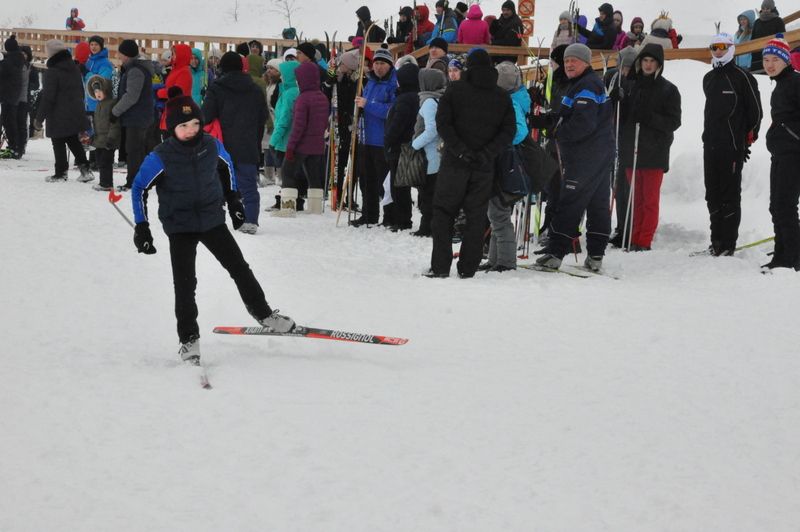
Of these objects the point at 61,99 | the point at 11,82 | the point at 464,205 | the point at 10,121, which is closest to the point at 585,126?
the point at 464,205

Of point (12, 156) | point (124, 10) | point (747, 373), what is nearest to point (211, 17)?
point (124, 10)

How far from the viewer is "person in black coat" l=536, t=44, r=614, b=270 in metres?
7.62

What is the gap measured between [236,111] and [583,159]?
11.8ft

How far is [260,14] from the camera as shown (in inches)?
1608

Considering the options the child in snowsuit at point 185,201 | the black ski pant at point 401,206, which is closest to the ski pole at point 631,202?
the black ski pant at point 401,206

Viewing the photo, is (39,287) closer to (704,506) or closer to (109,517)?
(109,517)

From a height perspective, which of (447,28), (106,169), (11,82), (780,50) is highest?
(447,28)

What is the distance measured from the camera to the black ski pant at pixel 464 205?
7.48 m

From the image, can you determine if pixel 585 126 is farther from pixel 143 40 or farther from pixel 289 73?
pixel 143 40

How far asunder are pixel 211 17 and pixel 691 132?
33.7 metres

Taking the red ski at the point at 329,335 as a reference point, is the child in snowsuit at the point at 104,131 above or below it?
above

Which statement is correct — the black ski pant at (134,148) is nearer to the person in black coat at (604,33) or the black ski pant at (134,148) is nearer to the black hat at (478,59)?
the black hat at (478,59)

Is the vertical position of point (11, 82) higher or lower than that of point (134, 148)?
higher

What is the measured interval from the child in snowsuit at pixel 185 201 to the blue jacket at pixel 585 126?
3.42 metres
